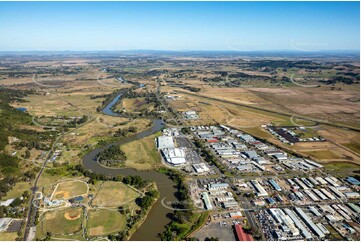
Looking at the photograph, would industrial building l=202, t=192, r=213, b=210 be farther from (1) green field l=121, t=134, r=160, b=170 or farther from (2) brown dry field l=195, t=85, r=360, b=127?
(2) brown dry field l=195, t=85, r=360, b=127

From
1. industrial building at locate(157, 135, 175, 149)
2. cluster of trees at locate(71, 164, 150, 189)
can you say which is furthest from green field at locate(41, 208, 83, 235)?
industrial building at locate(157, 135, 175, 149)

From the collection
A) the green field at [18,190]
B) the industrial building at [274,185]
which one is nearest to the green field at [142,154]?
the green field at [18,190]

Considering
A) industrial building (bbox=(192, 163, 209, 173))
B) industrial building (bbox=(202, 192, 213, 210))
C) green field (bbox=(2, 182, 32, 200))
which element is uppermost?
industrial building (bbox=(202, 192, 213, 210))

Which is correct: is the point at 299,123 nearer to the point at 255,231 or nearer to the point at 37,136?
the point at 255,231

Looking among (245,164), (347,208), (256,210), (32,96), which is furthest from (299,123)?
(32,96)

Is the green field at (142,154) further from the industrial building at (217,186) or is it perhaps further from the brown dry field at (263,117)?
the brown dry field at (263,117)

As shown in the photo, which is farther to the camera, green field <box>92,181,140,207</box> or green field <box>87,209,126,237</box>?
green field <box>92,181,140,207</box>
